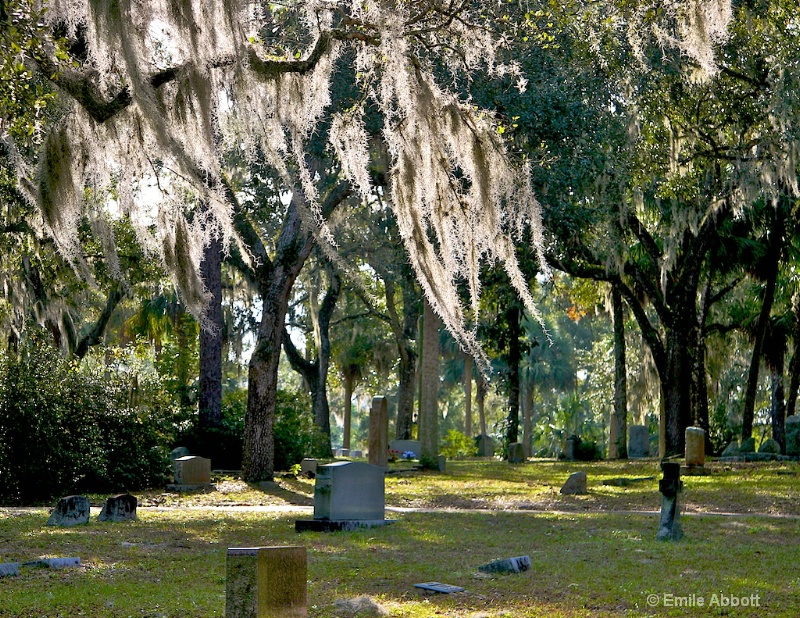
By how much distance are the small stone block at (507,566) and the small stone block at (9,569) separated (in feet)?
12.9

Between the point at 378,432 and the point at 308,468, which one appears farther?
the point at 378,432

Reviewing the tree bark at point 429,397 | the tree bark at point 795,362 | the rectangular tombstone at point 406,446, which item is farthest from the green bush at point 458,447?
the tree bark at point 795,362

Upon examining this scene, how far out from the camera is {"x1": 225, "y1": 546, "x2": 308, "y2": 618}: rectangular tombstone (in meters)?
5.55

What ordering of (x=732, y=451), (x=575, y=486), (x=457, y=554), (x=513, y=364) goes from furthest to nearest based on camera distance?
(x=513, y=364)
(x=732, y=451)
(x=575, y=486)
(x=457, y=554)

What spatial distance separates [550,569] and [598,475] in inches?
481

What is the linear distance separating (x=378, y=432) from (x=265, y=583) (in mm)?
15049

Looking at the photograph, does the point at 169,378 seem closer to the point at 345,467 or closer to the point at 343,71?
the point at 343,71

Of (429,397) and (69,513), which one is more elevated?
(429,397)

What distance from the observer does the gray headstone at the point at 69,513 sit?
1142cm

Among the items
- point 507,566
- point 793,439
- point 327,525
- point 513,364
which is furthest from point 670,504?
point 513,364

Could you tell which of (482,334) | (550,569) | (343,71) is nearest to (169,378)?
(343,71)

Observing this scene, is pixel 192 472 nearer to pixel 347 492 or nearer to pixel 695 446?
pixel 347 492

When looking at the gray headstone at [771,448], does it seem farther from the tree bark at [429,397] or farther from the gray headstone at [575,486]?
the gray headstone at [575,486]

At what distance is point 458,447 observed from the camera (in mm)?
35938
